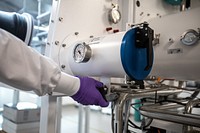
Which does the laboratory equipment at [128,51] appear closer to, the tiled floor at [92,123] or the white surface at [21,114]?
the white surface at [21,114]

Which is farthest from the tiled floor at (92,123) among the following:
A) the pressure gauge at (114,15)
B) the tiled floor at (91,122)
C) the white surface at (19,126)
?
the pressure gauge at (114,15)

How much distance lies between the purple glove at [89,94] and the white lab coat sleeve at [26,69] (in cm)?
6

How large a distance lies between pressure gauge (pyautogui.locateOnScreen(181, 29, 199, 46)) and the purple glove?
0.44 meters

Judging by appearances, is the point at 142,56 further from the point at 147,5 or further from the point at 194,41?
the point at 147,5

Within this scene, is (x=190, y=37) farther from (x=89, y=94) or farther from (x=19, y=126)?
(x=19, y=126)

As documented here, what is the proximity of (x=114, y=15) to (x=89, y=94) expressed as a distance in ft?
1.83

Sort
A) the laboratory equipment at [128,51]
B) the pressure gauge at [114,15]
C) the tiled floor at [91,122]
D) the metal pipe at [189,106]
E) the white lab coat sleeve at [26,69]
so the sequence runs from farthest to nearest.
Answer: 1. the tiled floor at [91,122]
2. the pressure gauge at [114,15]
3. the metal pipe at [189,106]
4. the laboratory equipment at [128,51]
5. the white lab coat sleeve at [26,69]

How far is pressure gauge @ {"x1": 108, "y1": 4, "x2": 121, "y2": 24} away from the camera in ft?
3.62

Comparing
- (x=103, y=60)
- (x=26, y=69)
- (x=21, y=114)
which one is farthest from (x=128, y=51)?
(x=21, y=114)

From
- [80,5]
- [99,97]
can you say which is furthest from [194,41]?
[80,5]

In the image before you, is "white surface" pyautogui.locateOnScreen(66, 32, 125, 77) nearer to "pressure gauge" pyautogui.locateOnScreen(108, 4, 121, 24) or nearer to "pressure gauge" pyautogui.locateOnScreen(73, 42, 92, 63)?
"pressure gauge" pyautogui.locateOnScreen(73, 42, 92, 63)

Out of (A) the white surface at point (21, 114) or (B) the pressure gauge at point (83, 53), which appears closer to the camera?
(B) the pressure gauge at point (83, 53)

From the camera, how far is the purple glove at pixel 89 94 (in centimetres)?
74

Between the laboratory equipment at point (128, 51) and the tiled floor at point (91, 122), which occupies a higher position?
the laboratory equipment at point (128, 51)
